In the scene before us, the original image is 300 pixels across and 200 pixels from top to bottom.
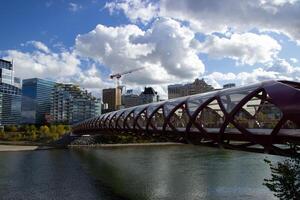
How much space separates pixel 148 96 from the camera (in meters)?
189

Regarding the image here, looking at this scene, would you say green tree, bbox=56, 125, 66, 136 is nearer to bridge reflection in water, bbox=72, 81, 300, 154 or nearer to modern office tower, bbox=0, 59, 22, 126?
modern office tower, bbox=0, 59, 22, 126

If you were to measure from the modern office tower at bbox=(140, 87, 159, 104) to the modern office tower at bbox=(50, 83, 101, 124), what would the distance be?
29297mm

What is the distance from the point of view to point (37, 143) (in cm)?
9275

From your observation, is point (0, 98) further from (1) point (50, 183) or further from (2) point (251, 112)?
(2) point (251, 112)

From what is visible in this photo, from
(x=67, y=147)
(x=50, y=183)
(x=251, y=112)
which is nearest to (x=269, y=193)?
(x=251, y=112)

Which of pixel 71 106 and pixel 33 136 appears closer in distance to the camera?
pixel 33 136

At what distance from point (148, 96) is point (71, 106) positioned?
42.5m

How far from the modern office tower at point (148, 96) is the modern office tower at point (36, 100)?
4077 centimetres

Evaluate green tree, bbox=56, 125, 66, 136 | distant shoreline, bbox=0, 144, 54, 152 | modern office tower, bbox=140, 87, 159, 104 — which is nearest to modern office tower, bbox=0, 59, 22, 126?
green tree, bbox=56, 125, 66, 136

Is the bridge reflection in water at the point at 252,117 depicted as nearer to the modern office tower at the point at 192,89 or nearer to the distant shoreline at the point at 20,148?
the distant shoreline at the point at 20,148

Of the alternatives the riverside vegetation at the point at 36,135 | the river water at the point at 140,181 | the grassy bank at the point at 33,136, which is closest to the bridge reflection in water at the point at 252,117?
the river water at the point at 140,181

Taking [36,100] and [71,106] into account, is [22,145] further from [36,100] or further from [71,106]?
[36,100]

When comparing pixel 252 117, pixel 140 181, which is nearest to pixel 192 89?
pixel 140 181

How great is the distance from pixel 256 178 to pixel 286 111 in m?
21.8
